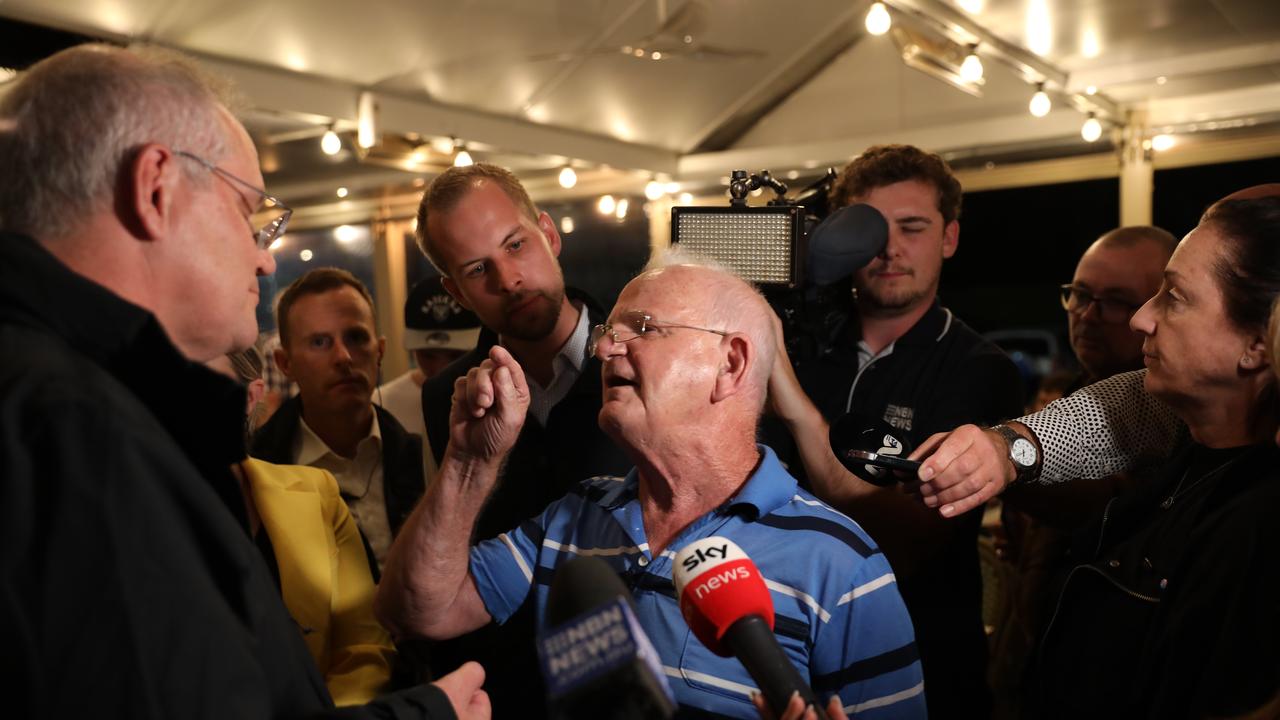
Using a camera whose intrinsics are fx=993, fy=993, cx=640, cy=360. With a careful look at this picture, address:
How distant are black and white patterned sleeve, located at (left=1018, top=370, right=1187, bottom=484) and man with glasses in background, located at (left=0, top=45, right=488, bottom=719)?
3.48ft

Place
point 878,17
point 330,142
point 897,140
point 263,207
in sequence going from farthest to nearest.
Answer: point 897,140 → point 330,142 → point 878,17 → point 263,207

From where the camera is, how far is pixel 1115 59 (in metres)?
5.63

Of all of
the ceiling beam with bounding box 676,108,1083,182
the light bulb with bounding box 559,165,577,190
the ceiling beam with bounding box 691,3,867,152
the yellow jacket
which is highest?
the ceiling beam with bounding box 691,3,867,152

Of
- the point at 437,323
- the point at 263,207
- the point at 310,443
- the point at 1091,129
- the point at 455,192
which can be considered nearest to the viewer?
the point at 263,207

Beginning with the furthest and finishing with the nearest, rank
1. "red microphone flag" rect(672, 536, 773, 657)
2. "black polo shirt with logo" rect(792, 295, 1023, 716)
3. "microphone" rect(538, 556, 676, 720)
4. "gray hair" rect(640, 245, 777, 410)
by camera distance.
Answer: "black polo shirt with logo" rect(792, 295, 1023, 716) → "gray hair" rect(640, 245, 777, 410) → "red microphone flag" rect(672, 536, 773, 657) → "microphone" rect(538, 556, 676, 720)

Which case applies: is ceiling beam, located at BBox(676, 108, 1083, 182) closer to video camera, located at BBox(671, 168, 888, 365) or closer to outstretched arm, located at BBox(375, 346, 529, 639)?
video camera, located at BBox(671, 168, 888, 365)

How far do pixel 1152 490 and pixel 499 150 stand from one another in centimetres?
541

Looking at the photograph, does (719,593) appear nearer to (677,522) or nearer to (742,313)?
(677,522)

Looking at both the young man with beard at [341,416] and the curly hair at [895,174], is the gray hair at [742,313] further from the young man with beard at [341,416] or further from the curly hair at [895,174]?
the young man with beard at [341,416]

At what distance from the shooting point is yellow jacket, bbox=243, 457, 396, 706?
6.20ft

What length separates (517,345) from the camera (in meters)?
2.21

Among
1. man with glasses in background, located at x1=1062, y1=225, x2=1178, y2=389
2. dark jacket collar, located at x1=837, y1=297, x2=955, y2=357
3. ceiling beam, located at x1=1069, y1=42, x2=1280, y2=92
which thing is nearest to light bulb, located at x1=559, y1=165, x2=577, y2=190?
ceiling beam, located at x1=1069, y1=42, x2=1280, y2=92

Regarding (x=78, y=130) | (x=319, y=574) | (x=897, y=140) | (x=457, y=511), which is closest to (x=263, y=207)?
(x=78, y=130)

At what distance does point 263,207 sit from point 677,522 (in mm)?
812
